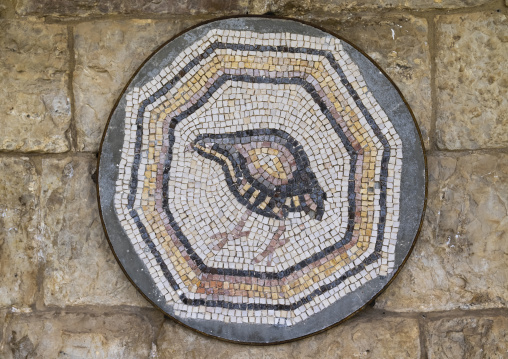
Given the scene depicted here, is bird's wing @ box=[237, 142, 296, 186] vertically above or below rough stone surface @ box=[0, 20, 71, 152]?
below

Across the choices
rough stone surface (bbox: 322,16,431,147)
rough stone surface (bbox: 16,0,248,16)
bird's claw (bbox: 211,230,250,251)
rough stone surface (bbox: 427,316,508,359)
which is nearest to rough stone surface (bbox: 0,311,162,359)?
bird's claw (bbox: 211,230,250,251)

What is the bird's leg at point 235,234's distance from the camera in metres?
1.58

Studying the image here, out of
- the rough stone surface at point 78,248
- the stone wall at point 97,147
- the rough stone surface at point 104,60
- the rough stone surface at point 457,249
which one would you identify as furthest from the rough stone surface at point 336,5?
the rough stone surface at point 78,248

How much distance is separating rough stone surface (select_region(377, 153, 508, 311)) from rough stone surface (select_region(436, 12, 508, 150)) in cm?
12

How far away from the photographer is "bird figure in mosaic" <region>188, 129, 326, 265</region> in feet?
5.19

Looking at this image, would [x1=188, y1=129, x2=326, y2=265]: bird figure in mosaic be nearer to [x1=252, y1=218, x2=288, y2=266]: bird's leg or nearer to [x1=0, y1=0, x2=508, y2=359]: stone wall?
[x1=252, y1=218, x2=288, y2=266]: bird's leg

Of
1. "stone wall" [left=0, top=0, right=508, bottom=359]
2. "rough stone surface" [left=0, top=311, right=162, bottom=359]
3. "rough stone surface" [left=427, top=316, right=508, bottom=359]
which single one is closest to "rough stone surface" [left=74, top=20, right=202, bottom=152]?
"stone wall" [left=0, top=0, right=508, bottom=359]

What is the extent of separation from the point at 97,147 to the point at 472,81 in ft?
4.99

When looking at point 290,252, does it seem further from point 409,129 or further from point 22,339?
point 22,339

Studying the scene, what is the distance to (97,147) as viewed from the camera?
163 centimetres

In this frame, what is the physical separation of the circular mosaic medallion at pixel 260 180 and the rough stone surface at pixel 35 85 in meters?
0.26

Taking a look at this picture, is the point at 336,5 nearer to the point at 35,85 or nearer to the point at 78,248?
the point at 35,85

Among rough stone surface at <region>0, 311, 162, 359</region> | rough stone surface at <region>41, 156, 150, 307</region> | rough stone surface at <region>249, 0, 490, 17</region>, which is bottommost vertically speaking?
rough stone surface at <region>0, 311, 162, 359</region>

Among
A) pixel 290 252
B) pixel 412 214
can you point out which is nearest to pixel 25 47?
pixel 290 252
